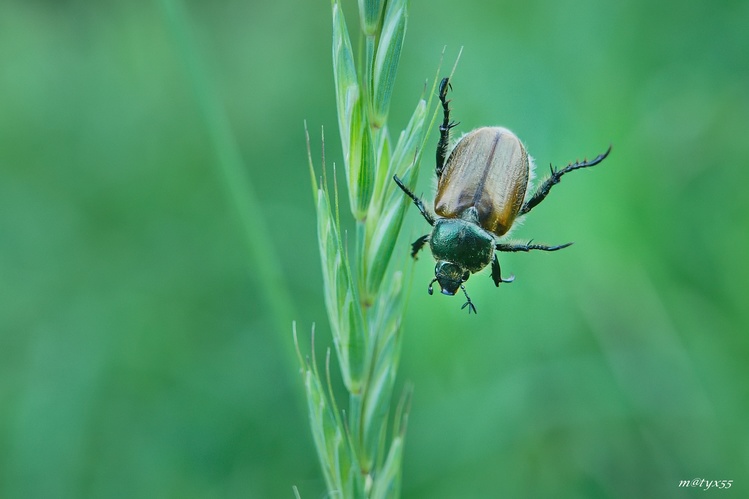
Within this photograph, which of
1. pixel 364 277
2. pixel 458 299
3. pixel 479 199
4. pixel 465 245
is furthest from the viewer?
pixel 458 299

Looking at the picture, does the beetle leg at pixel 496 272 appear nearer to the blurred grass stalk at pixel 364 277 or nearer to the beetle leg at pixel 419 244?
the beetle leg at pixel 419 244

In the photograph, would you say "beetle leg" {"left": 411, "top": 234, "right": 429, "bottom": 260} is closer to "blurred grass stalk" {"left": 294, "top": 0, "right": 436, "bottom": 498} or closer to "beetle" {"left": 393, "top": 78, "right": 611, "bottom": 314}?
"beetle" {"left": 393, "top": 78, "right": 611, "bottom": 314}

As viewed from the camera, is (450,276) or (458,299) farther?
(458,299)

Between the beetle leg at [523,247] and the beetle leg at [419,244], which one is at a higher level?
the beetle leg at [419,244]

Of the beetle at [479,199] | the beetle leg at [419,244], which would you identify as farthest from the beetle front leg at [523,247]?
the beetle leg at [419,244]

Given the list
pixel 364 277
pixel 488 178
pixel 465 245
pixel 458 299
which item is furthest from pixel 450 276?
pixel 364 277

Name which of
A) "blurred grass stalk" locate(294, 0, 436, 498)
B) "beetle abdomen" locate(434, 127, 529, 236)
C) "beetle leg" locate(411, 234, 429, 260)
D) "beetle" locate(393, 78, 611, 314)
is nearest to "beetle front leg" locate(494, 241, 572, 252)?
"beetle" locate(393, 78, 611, 314)

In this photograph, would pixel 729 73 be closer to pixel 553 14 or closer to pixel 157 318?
pixel 553 14

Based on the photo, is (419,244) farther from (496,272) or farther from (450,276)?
(496,272)
